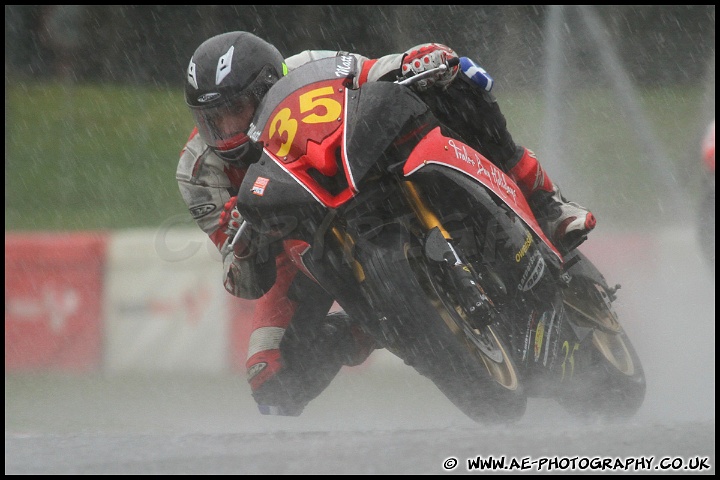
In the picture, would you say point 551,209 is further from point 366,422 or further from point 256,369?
point 366,422

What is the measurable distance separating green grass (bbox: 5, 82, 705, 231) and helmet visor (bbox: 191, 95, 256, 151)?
10.4 ft

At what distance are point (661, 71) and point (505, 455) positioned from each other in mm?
6099

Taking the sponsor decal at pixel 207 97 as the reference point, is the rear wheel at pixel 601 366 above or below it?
below

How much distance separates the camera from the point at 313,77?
3193mm

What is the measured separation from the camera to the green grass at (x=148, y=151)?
6.75 meters

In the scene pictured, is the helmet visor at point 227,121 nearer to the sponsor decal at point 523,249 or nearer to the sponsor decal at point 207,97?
the sponsor decal at point 207,97

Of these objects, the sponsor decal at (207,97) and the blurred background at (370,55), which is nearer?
the sponsor decal at (207,97)

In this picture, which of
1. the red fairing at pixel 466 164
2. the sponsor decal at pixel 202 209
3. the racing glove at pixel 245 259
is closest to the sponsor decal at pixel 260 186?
the racing glove at pixel 245 259

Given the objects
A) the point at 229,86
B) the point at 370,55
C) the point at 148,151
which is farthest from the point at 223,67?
the point at 148,151

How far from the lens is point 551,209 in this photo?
390cm

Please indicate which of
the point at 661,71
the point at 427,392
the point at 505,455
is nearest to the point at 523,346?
the point at 505,455

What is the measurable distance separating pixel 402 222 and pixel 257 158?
3.07 ft

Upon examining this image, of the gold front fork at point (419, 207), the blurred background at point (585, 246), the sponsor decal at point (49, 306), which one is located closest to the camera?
the gold front fork at point (419, 207)

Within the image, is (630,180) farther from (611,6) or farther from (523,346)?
(523,346)
